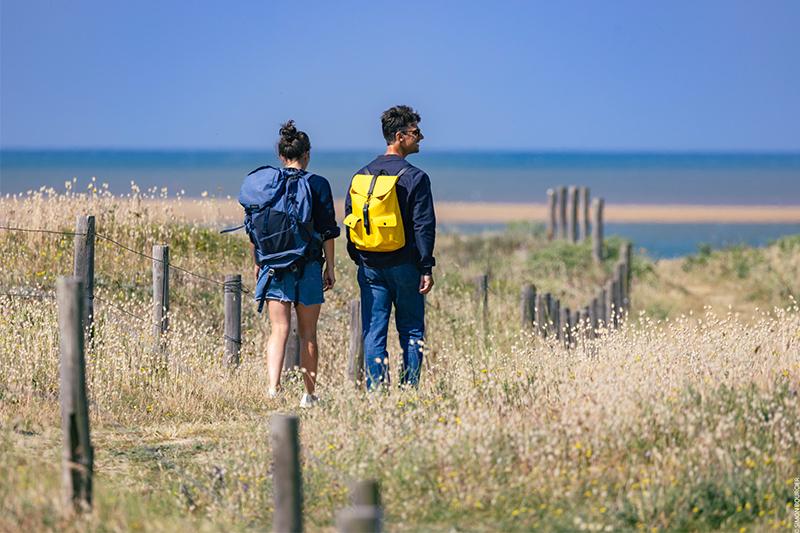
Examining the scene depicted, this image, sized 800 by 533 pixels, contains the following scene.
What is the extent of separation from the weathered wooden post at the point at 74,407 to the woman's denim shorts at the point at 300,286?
269 cm

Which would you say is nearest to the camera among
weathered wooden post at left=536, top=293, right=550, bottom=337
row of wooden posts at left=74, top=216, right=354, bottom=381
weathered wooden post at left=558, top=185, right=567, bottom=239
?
row of wooden posts at left=74, top=216, right=354, bottom=381

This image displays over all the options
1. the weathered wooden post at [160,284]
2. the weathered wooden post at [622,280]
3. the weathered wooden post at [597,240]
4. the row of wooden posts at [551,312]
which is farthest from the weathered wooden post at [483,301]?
the weathered wooden post at [597,240]

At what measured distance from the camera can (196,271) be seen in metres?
12.6

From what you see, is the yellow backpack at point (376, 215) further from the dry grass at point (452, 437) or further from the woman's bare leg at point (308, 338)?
Result: the dry grass at point (452, 437)

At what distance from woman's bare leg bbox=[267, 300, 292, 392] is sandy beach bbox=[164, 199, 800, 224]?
39690mm

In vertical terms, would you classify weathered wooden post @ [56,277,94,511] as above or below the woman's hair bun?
below

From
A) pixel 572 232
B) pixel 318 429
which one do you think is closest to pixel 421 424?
pixel 318 429

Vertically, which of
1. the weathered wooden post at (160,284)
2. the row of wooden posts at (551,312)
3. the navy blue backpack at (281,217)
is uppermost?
the navy blue backpack at (281,217)

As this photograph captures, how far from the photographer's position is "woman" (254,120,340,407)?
7.72 meters

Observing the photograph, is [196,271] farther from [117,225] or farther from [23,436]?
[23,436]

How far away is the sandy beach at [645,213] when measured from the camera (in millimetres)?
57312

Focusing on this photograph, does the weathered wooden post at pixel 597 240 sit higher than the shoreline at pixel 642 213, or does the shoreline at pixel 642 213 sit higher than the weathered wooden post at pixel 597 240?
the shoreline at pixel 642 213

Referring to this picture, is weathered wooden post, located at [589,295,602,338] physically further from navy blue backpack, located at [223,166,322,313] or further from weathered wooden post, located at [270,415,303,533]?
weathered wooden post, located at [270,415,303,533]

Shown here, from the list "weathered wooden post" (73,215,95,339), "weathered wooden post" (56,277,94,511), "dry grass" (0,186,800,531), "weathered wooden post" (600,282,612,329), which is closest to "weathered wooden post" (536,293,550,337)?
"weathered wooden post" (600,282,612,329)
